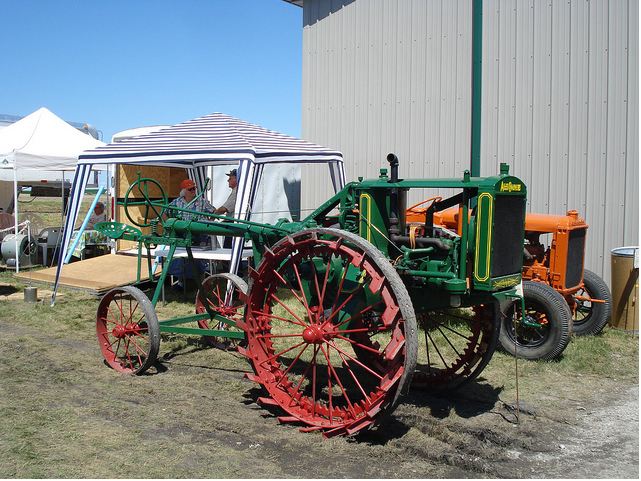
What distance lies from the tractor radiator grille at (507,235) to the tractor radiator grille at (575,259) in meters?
2.70

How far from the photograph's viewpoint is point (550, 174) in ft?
30.8

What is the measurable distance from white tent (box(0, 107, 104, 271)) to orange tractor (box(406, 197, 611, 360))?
8629 mm

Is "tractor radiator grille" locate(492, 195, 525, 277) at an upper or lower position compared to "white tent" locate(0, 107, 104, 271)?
lower

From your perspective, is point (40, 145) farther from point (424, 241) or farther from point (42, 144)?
point (424, 241)

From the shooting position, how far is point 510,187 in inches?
190

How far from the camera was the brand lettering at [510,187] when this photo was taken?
187 inches

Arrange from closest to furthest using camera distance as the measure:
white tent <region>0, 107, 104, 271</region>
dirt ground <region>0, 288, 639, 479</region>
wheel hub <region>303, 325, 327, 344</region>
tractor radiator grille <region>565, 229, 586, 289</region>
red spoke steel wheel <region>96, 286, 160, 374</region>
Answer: dirt ground <region>0, 288, 639, 479</region> → wheel hub <region>303, 325, 327, 344</region> → red spoke steel wheel <region>96, 286, 160, 374</region> → tractor radiator grille <region>565, 229, 586, 289</region> → white tent <region>0, 107, 104, 271</region>

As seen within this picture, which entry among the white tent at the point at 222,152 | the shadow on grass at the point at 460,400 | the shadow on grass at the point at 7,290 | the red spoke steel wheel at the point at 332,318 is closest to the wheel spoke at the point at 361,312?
the red spoke steel wheel at the point at 332,318

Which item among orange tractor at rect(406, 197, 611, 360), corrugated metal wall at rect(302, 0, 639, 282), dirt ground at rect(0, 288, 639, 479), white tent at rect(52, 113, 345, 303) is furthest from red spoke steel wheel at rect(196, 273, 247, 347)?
corrugated metal wall at rect(302, 0, 639, 282)

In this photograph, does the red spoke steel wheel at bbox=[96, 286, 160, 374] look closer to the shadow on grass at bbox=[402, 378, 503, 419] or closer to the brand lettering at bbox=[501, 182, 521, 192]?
the shadow on grass at bbox=[402, 378, 503, 419]

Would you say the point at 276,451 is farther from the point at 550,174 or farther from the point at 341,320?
the point at 550,174

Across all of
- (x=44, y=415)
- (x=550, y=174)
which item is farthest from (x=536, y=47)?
(x=44, y=415)

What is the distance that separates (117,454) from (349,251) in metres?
1.94

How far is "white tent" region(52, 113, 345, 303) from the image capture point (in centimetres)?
866
